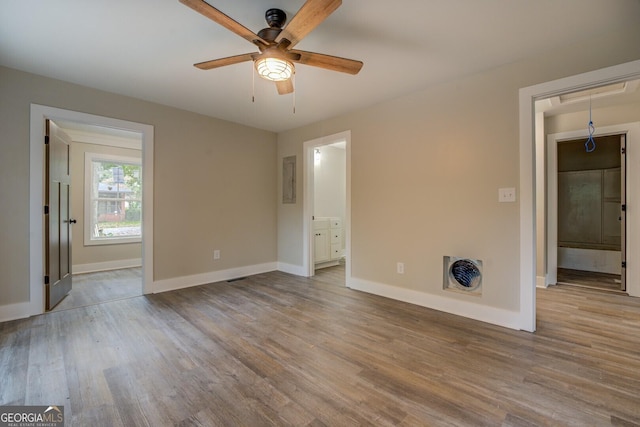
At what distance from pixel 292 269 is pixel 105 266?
3495 mm

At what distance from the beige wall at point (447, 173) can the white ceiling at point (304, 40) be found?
0.52 feet

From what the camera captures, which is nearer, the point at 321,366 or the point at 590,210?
the point at 321,366

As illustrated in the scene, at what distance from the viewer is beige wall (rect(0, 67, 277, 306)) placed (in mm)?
2732

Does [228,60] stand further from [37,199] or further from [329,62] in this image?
[37,199]

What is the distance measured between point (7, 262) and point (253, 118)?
3.14 metres

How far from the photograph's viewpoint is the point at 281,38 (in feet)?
5.83

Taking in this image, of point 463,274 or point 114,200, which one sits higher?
point 114,200

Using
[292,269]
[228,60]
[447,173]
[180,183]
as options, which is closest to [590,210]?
[447,173]

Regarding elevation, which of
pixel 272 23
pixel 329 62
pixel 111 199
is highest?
pixel 272 23

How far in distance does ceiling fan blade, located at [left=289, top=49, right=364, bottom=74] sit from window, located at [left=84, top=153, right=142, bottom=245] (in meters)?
4.95

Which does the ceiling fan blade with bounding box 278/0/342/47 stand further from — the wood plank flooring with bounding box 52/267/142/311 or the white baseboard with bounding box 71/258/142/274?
the white baseboard with bounding box 71/258/142/274

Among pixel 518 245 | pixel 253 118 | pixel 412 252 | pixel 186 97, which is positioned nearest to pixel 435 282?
pixel 412 252

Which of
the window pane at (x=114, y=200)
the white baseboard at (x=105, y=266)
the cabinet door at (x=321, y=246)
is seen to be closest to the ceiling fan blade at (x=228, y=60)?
the cabinet door at (x=321, y=246)

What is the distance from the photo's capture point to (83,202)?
196 inches
